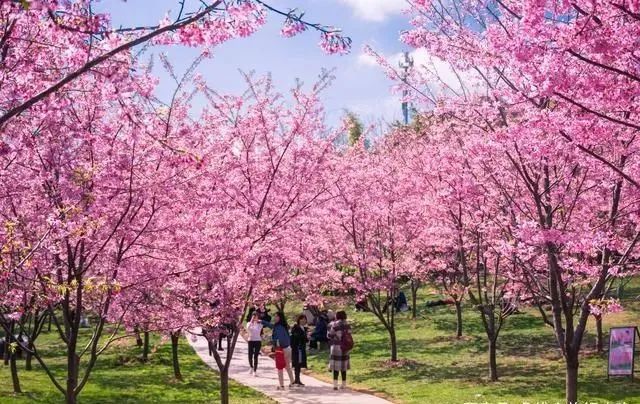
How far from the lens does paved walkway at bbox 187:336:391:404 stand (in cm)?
1302

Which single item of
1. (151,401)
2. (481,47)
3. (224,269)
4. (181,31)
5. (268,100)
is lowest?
(151,401)

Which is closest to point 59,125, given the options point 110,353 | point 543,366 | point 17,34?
point 17,34

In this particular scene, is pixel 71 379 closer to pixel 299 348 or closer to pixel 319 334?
pixel 299 348

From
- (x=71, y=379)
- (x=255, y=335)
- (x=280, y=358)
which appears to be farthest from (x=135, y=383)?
(x=71, y=379)

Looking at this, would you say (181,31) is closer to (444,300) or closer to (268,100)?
(268,100)

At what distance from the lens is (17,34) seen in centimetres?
553

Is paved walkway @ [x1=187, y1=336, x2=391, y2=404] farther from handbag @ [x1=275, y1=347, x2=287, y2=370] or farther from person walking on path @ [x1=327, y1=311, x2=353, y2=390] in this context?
handbag @ [x1=275, y1=347, x2=287, y2=370]

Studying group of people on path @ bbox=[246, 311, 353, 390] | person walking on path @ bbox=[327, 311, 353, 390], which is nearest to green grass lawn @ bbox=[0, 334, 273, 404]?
group of people on path @ bbox=[246, 311, 353, 390]

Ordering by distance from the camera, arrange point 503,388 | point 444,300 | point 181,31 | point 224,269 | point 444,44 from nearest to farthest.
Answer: point 181,31
point 444,44
point 224,269
point 503,388
point 444,300

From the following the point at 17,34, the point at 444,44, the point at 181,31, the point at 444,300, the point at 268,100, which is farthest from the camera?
the point at 444,300

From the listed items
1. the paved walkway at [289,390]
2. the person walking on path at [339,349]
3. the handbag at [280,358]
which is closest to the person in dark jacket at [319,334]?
the paved walkway at [289,390]

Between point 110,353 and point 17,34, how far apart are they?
17527 millimetres

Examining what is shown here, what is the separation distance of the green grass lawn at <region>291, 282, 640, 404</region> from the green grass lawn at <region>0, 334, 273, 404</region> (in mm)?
3057

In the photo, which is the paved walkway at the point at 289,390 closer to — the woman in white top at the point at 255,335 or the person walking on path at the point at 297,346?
the person walking on path at the point at 297,346
